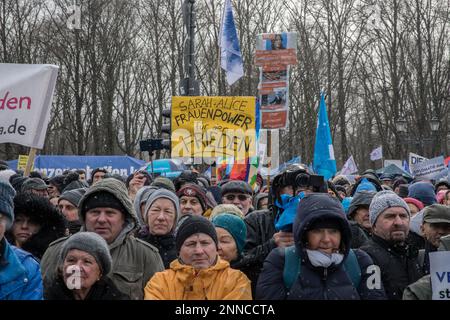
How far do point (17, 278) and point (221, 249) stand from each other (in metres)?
1.81

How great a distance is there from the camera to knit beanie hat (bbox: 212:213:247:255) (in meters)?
4.83

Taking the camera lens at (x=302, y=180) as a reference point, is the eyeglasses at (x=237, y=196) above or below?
below

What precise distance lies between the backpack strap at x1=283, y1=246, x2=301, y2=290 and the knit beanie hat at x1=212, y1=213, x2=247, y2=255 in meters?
1.13

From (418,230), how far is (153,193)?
2.27m

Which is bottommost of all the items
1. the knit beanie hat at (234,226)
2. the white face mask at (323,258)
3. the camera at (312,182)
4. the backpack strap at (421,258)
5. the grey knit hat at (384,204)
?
the backpack strap at (421,258)

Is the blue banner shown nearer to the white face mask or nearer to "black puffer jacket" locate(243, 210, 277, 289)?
"black puffer jacket" locate(243, 210, 277, 289)

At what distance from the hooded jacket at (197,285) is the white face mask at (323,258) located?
457 mm

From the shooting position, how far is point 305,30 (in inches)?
1398

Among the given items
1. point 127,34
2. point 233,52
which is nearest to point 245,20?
point 127,34

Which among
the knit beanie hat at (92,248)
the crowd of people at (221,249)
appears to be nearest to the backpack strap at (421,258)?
the crowd of people at (221,249)

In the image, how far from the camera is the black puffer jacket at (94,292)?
3.58 m

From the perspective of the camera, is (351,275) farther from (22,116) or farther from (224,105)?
(224,105)

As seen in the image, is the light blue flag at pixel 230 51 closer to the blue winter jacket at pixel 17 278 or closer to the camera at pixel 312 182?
the camera at pixel 312 182

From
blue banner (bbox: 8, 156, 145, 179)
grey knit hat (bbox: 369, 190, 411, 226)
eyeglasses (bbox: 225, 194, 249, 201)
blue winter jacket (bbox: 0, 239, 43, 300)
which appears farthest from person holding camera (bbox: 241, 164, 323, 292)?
blue banner (bbox: 8, 156, 145, 179)
